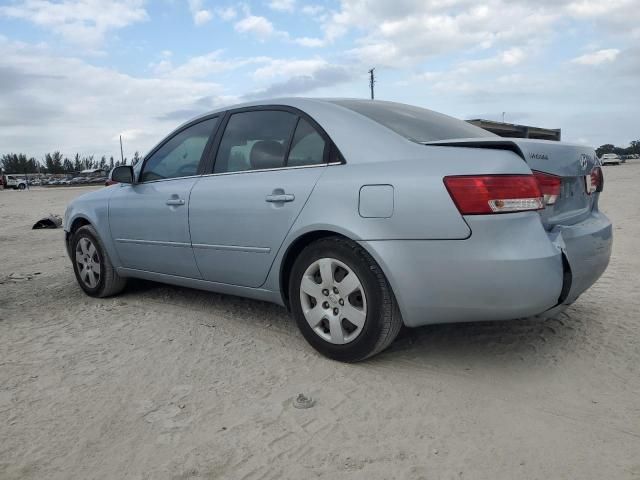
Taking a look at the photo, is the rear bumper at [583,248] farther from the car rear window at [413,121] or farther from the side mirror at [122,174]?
the side mirror at [122,174]

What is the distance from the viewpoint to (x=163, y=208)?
417 cm

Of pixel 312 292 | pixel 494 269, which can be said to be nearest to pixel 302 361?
pixel 312 292

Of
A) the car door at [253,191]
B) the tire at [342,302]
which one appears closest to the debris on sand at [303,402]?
the tire at [342,302]

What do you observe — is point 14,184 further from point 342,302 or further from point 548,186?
point 548,186

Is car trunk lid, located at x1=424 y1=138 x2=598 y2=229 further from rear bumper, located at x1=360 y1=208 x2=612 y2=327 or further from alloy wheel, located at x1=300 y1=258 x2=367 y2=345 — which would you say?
alloy wheel, located at x1=300 y1=258 x2=367 y2=345

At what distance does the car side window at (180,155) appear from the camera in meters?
4.11

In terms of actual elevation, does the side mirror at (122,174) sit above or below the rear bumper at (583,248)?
above

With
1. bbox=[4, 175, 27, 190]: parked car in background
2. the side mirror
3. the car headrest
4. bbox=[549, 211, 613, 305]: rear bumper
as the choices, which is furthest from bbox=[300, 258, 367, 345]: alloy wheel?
bbox=[4, 175, 27, 190]: parked car in background

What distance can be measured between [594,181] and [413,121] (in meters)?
1.16

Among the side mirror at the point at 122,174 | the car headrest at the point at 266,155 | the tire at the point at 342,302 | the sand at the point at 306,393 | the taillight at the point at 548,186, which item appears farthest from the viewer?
the side mirror at the point at 122,174

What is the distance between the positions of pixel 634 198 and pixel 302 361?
41.4 ft

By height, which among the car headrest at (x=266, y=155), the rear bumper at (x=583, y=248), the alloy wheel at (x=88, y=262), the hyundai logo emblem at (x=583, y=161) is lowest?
the alloy wheel at (x=88, y=262)

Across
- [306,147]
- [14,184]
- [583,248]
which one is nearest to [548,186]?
[583,248]

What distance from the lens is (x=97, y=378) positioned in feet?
10.2
